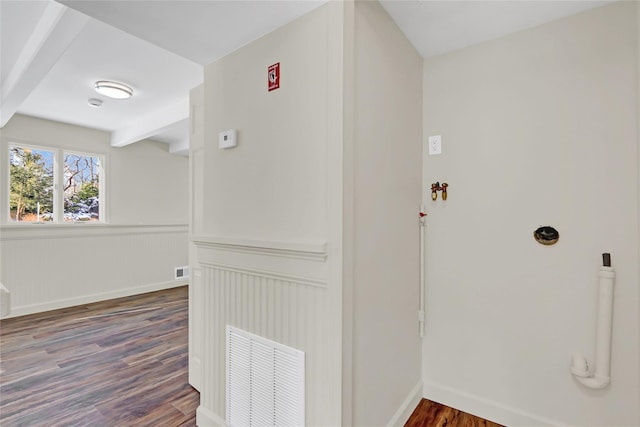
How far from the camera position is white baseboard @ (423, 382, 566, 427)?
1.68m

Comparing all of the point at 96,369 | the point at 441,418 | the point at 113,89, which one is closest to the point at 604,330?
the point at 441,418

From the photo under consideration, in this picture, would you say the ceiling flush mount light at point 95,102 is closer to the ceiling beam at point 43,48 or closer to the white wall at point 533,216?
the ceiling beam at point 43,48

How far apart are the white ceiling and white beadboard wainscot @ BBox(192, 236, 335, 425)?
103 centimetres

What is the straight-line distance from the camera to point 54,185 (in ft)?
13.1

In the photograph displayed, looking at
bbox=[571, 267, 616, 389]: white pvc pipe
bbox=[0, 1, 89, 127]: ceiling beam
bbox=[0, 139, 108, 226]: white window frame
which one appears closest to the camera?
bbox=[571, 267, 616, 389]: white pvc pipe

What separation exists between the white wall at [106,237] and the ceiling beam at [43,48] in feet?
4.98

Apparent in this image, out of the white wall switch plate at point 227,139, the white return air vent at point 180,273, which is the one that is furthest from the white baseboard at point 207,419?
the white return air vent at point 180,273

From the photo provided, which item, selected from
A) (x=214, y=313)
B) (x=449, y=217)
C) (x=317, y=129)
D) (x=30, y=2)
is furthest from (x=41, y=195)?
(x=449, y=217)

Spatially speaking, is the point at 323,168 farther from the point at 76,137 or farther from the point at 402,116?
the point at 76,137

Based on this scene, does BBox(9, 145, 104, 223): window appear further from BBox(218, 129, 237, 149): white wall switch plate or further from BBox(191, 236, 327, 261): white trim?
BBox(218, 129, 237, 149): white wall switch plate

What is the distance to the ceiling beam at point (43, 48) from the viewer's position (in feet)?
5.68

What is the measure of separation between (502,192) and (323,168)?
3.65 feet

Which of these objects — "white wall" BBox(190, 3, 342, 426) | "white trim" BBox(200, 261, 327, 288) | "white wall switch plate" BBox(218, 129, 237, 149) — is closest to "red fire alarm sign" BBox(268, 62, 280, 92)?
"white wall" BBox(190, 3, 342, 426)

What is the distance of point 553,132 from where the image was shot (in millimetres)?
1630
